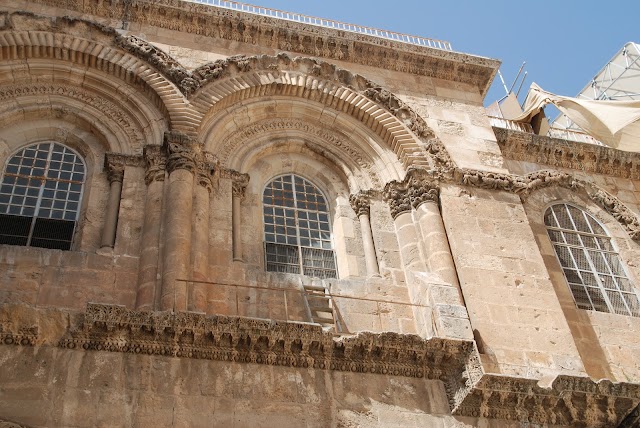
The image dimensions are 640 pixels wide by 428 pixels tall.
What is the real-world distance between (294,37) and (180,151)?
451 centimetres

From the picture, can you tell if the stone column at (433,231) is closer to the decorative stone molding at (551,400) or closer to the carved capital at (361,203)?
the carved capital at (361,203)

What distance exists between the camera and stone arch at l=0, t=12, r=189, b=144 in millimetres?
12547

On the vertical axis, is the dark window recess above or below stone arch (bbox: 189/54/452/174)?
below

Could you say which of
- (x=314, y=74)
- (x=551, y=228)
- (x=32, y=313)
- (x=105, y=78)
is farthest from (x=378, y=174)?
(x=32, y=313)

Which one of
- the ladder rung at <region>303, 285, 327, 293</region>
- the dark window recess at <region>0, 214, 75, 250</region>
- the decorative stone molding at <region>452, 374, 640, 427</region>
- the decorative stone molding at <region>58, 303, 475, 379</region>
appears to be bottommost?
the decorative stone molding at <region>452, 374, 640, 427</region>

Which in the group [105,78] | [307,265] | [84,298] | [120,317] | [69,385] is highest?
[105,78]

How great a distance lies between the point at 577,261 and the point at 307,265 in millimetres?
4982

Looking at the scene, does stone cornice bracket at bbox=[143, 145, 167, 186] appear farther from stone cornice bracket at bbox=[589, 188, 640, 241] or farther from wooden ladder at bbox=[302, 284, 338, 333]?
stone cornice bracket at bbox=[589, 188, 640, 241]

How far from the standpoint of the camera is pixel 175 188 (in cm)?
1107

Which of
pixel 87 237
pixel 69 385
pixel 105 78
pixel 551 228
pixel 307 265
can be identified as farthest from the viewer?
pixel 551 228

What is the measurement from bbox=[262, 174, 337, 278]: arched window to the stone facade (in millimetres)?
160

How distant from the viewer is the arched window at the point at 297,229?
11.9 meters

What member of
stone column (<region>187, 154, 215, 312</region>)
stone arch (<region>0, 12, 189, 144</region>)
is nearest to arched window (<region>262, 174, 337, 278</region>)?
stone column (<region>187, 154, 215, 312</region>)

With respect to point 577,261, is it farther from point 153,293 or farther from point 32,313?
point 32,313
